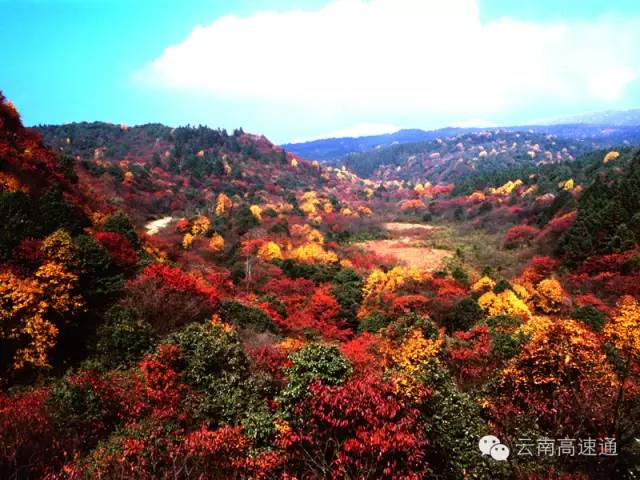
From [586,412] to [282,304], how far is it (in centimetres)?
2631

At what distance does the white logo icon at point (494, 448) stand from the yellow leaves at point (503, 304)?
1929 cm

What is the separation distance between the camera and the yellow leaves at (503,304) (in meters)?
30.2

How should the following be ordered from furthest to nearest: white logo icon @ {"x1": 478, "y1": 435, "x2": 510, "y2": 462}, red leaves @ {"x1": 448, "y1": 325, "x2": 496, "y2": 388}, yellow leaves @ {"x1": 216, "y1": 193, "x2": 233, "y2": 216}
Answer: yellow leaves @ {"x1": 216, "y1": 193, "x2": 233, "y2": 216}
red leaves @ {"x1": 448, "y1": 325, "x2": 496, "y2": 388}
white logo icon @ {"x1": 478, "y1": 435, "x2": 510, "y2": 462}

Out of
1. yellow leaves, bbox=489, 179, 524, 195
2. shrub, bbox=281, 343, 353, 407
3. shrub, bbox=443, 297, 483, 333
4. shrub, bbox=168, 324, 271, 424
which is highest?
shrub, bbox=281, 343, 353, 407

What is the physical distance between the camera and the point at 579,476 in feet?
33.2

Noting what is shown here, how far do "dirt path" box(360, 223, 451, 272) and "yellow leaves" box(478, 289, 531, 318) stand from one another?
62.4 feet

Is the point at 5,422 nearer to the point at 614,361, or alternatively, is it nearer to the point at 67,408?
the point at 67,408

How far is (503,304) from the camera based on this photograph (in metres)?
31.0

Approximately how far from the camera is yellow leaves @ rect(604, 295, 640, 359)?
19.2 meters

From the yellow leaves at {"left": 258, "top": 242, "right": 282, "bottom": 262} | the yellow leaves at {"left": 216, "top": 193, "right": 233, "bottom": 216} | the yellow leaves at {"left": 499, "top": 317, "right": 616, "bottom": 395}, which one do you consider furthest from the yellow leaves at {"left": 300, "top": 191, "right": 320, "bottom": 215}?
the yellow leaves at {"left": 499, "top": 317, "right": 616, "bottom": 395}

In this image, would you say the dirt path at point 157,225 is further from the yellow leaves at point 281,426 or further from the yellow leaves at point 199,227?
the yellow leaves at point 281,426

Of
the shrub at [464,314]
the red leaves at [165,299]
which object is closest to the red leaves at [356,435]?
the red leaves at [165,299]

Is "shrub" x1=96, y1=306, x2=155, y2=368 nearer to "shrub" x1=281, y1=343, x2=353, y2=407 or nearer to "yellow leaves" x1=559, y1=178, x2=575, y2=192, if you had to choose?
"shrub" x1=281, y1=343, x2=353, y2=407

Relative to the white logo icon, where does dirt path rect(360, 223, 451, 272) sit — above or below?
below
